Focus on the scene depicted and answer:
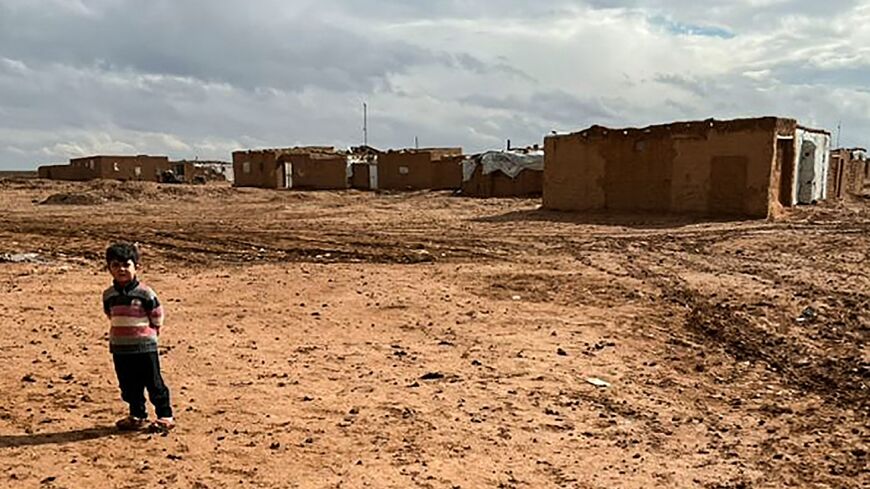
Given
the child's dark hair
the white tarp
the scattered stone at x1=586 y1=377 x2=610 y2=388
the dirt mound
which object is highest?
the white tarp

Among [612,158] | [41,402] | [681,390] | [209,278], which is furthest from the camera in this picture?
[612,158]

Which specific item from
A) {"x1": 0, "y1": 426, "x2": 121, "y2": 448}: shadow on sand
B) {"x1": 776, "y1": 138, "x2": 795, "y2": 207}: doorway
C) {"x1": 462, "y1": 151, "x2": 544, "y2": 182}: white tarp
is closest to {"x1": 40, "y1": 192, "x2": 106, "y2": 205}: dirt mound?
{"x1": 462, "y1": 151, "x2": 544, "y2": 182}: white tarp

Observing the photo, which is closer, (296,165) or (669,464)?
(669,464)

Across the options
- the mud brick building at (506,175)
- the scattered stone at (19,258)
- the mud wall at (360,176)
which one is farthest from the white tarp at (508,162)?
the scattered stone at (19,258)

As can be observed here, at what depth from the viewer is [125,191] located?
3184 centimetres

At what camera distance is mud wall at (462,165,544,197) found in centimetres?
2970

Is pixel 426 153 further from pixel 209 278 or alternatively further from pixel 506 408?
pixel 506 408

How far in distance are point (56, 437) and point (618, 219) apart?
16255mm

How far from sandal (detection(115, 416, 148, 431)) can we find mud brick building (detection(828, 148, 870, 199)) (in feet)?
83.9

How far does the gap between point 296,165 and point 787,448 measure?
37873 mm

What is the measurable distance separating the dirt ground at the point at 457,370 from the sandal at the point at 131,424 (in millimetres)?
63

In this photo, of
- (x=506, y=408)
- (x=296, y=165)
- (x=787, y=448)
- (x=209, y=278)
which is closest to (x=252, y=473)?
(x=506, y=408)

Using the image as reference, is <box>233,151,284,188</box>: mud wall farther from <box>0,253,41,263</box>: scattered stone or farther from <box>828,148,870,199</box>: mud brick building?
<box>0,253,41,263</box>: scattered stone

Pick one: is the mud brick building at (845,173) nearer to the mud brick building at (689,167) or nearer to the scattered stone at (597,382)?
the mud brick building at (689,167)
